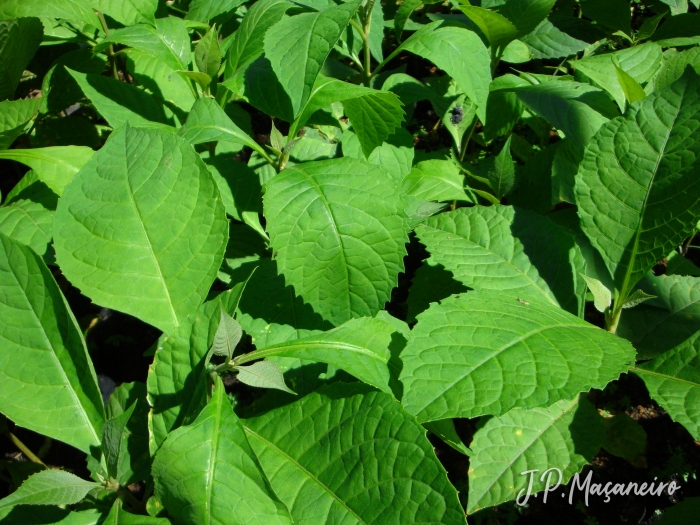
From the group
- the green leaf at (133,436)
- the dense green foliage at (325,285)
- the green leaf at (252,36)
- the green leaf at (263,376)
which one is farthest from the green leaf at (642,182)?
the green leaf at (133,436)

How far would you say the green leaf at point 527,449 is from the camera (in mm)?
1503

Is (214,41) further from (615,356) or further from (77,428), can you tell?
(615,356)

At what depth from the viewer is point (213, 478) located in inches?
49.2

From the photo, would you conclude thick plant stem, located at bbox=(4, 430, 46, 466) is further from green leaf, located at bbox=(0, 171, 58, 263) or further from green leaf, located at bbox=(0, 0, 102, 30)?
green leaf, located at bbox=(0, 0, 102, 30)

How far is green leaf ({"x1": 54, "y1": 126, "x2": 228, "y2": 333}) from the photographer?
1620mm

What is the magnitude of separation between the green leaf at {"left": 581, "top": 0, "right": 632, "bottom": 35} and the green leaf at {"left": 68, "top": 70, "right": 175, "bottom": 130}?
216 cm

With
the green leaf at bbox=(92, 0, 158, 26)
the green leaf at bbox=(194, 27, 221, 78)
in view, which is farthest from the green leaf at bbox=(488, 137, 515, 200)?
the green leaf at bbox=(92, 0, 158, 26)

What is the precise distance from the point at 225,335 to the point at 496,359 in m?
0.64

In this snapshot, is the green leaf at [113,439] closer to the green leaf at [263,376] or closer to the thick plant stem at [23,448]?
the green leaf at [263,376]

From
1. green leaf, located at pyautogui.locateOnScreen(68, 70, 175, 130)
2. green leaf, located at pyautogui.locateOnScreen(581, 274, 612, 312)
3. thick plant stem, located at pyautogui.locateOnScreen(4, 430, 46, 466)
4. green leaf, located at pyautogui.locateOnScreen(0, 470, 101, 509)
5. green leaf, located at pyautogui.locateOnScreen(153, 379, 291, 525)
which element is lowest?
thick plant stem, located at pyautogui.locateOnScreen(4, 430, 46, 466)

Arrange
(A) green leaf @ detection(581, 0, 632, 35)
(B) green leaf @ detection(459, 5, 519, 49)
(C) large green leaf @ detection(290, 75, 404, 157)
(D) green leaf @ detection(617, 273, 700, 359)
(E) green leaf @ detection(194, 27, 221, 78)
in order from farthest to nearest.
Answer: (A) green leaf @ detection(581, 0, 632, 35), (B) green leaf @ detection(459, 5, 519, 49), (E) green leaf @ detection(194, 27, 221, 78), (C) large green leaf @ detection(290, 75, 404, 157), (D) green leaf @ detection(617, 273, 700, 359)

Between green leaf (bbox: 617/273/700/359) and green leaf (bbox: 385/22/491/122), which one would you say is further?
green leaf (bbox: 385/22/491/122)

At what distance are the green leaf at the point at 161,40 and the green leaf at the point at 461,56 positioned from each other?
837mm

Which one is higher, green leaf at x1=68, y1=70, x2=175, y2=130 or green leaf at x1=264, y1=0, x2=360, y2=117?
green leaf at x1=264, y1=0, x2=360, y2=117
